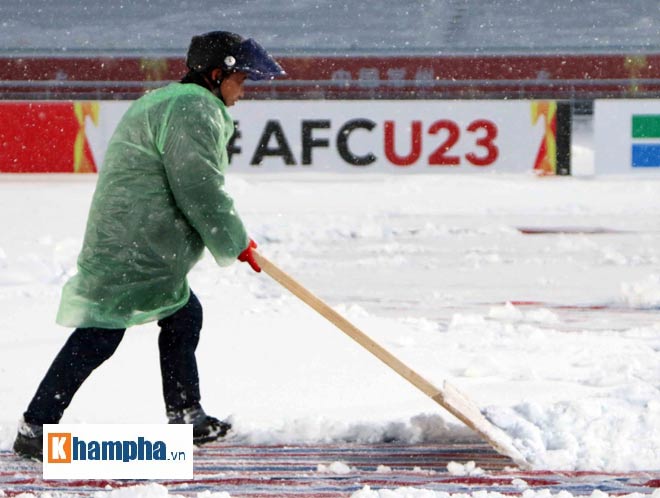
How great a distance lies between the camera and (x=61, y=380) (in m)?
3.59

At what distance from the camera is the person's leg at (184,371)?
3770 millimetres

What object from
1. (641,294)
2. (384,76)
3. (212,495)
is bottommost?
(212,495)

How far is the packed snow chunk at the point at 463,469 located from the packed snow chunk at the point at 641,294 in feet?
10.9

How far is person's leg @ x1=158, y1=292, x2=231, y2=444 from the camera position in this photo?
3770 mm

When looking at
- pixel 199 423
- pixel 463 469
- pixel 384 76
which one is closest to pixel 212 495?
pixel 199 423

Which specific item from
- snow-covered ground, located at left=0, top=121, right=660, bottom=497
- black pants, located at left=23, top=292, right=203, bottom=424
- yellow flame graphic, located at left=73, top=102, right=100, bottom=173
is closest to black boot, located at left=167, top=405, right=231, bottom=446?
snow-covered ground, located at left=0, top=121, right=660, bottom=497

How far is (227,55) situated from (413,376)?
1.08 meters

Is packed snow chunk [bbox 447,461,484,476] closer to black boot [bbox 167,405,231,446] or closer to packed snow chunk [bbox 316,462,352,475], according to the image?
packed snow chunk [bbox 316,462,352,475]

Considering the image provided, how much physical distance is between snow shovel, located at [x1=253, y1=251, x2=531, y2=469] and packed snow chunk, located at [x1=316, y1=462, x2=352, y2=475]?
33 centimetres

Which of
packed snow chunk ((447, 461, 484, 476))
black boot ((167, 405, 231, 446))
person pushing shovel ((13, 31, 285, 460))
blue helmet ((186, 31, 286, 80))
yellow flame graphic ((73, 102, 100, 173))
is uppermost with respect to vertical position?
yellow flame graphic ((73, 102, 100, 173))

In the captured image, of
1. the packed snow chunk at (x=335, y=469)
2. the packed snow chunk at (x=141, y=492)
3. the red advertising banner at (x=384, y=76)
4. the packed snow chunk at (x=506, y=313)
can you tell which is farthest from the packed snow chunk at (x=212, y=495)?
the red advertising banner at (x=384, y=76)

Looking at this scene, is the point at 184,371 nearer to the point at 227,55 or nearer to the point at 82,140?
the point at 227,55

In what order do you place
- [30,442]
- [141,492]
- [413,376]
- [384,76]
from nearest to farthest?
[141,492]
[30,442]
[413,376]
[384,76]

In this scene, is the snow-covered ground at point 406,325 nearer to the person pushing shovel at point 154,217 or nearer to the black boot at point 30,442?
the black boot at point 30,442
